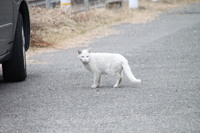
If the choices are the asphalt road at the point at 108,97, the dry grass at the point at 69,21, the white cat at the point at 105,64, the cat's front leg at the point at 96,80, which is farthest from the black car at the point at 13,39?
the dry grass at the point at 69,21

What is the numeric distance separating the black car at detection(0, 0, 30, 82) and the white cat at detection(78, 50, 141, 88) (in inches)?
37.5

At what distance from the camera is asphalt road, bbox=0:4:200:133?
16.2ft

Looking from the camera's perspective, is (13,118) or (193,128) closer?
(193,128)

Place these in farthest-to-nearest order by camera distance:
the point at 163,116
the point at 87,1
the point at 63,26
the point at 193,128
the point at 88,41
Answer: the point at 87,1, the point at 63,26, the point at 88,41, the point at 163,116, the point at 193,128

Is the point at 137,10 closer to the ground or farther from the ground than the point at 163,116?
closer to the ground

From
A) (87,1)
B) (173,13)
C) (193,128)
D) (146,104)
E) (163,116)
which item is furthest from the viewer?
(173,13)

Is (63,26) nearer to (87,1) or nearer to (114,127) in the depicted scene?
(87,1)

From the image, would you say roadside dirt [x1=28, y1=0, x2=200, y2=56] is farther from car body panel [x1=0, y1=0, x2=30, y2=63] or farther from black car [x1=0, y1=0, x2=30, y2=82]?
car body panel [x1=0, y1=0, x2=30, y2=63]

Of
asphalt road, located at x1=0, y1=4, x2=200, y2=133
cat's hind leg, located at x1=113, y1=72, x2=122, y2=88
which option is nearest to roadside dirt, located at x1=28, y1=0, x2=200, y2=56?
asphalt road, located at x1=0, y1=4, x2=200, y2=133

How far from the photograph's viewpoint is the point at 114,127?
4836 millimetres

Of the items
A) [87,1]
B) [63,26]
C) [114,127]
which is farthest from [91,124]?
[87,1]

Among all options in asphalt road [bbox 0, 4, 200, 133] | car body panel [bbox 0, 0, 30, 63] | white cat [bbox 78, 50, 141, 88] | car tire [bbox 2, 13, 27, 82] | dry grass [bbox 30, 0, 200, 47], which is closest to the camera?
asphalt road [bbox 0, 4, 200, 133]

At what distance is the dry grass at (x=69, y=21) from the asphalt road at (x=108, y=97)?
176 centimetres

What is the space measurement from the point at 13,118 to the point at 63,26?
29.8ft
